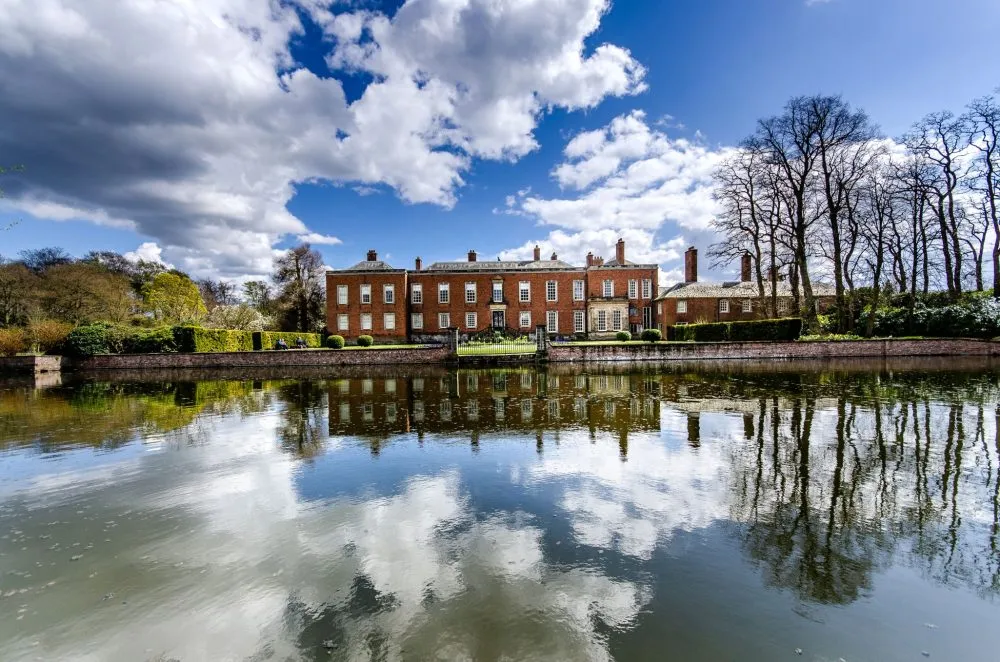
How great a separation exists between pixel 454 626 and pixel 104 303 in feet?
124

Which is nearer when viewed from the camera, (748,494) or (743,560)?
(743,560)

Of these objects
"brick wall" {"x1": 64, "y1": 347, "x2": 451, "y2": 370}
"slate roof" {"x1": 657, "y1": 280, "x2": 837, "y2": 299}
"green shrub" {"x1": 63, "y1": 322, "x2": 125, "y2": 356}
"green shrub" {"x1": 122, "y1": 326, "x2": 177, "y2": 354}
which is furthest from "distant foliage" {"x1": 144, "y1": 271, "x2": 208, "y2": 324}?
"slate roof" {"x1": 657, "y1": 280, "x2": 837, "y2": 299}

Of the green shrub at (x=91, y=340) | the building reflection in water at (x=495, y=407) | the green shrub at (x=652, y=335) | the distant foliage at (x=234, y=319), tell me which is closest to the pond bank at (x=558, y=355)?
the green shrub at (x=91, y=340)

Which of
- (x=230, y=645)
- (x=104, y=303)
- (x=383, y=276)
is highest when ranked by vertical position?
(x=383, y=276)

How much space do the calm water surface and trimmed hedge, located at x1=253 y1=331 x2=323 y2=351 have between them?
22.2m

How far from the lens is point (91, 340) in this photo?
2469cm

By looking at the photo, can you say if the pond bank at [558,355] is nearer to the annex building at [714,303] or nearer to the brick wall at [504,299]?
the brick wall at [504,299]

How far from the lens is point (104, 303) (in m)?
30.1

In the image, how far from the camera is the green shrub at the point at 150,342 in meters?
25.5

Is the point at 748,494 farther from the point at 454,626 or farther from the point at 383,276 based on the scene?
the point at 383,276

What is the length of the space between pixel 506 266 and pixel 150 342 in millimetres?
24597

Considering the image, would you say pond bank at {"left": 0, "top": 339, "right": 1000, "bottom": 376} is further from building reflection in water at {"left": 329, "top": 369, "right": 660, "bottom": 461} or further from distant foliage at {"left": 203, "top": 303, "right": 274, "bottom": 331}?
distant foliage at {"left": 203, "top": 303, "right": 274, "bottom": 331}

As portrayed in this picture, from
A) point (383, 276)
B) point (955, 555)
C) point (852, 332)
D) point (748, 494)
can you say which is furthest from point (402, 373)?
point (852, 332)

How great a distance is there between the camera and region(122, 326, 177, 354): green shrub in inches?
1004
